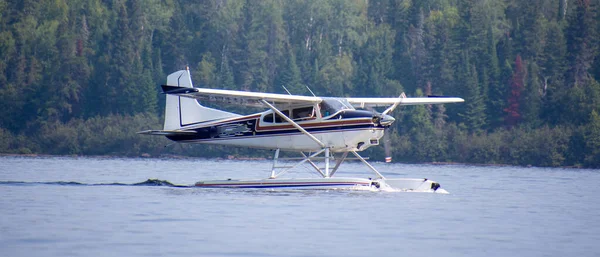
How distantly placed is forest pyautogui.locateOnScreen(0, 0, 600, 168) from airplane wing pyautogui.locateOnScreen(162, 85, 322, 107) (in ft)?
79.7

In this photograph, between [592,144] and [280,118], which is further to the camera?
[592,144]

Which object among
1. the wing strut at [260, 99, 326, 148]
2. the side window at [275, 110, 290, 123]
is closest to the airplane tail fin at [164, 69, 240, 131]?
the side window at [275, 110, 290, 123]

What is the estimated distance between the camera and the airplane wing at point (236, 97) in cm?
1964

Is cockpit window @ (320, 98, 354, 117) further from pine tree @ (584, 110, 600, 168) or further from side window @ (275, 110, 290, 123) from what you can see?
pine tree @ (584, 110, 600, 168)

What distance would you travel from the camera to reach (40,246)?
1188 centimetres

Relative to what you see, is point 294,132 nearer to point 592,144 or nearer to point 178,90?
point 178,90

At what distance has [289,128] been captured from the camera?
21.2 metres

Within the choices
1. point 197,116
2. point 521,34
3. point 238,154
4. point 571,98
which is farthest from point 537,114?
Answer: point 197,116

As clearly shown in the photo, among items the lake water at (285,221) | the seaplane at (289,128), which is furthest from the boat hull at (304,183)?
the lake water at (285,221)

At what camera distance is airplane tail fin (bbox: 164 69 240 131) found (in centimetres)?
2225

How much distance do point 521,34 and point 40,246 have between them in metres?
50.7

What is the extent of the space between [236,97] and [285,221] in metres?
6.36

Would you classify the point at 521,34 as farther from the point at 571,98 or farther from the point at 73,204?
the point at 73,204

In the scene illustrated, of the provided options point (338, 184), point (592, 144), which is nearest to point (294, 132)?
point (338, 184)
